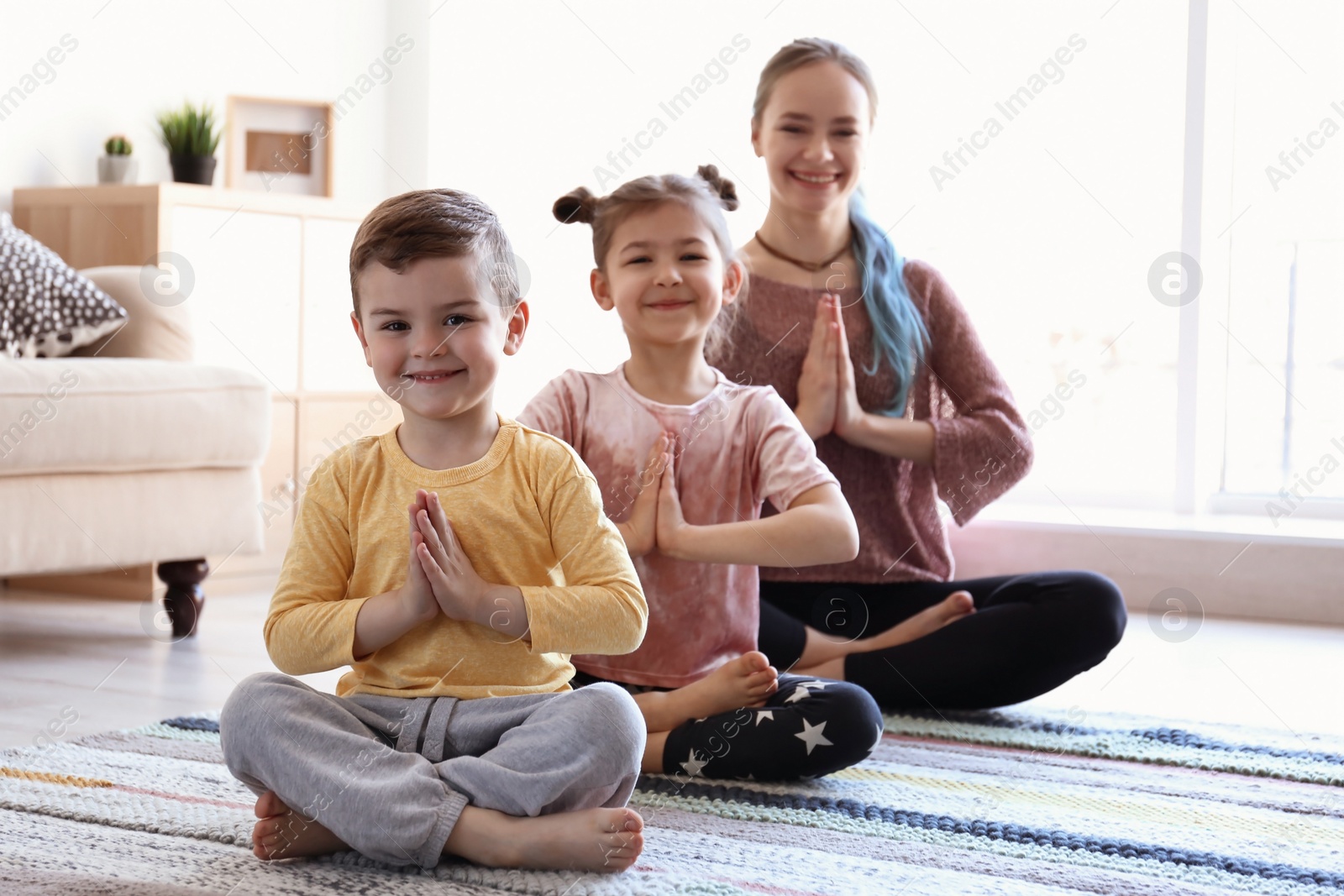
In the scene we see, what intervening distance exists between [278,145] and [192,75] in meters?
0.25

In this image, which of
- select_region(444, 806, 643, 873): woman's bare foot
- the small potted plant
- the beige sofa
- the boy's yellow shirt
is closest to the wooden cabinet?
the small potted plant

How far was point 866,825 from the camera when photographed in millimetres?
1205

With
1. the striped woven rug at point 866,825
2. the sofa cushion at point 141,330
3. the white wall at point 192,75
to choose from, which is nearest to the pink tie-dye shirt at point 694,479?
the striped woven rug at point 866,825

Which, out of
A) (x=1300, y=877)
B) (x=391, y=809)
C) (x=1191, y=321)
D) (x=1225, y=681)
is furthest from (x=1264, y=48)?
(x=391, y=809)

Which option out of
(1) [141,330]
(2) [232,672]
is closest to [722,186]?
(2) [232,672]

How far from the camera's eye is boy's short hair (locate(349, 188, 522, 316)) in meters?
1.05

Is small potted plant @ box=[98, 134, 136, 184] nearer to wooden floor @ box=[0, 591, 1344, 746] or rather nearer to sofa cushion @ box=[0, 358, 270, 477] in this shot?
sofa cushion @ box=[0, 358, 270, 477]

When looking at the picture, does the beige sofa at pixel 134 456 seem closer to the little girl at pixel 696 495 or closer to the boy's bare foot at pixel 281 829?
the little girl at pixel 696 495

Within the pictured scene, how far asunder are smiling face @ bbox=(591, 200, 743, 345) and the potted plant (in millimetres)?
1888

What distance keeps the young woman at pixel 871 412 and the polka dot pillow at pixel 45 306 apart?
3.95ft

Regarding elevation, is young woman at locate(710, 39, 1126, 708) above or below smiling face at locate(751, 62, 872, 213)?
below

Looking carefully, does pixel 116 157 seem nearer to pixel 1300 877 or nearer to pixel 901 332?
pixel 901 332

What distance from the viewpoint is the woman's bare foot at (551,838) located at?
3.33 feet

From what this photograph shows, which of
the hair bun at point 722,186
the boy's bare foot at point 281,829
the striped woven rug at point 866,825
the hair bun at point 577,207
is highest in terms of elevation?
the hair bun at point 722,186
